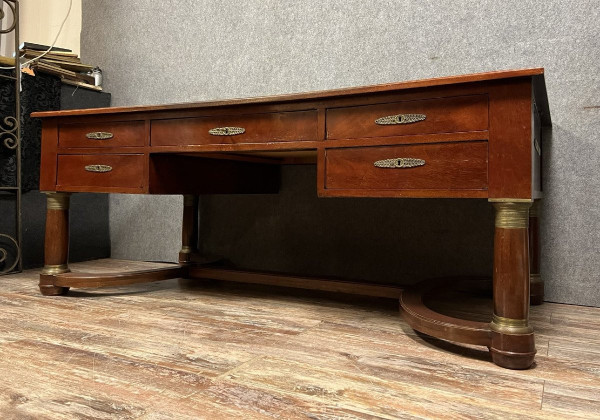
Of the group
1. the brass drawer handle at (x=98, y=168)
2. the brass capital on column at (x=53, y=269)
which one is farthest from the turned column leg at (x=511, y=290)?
the brass capital on column at (x=53, y=269)

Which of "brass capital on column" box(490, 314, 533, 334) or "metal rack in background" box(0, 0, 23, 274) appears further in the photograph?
"metal rack in background" box(0, 0, 23, 274)

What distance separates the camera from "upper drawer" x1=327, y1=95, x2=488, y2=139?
973 millimetres

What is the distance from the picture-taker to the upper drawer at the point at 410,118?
3.19ft

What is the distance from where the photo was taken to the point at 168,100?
7.06 ft

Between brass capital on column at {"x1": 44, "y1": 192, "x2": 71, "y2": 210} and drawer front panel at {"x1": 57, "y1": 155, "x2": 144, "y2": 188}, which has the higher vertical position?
drawer front panel at {"x1": 57, "y1": 155, "x2": 144, "y2": 188}

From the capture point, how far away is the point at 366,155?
1095 mm

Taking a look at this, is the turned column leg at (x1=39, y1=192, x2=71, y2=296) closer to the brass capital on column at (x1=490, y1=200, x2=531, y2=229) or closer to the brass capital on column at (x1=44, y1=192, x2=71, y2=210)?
the brass capital on column at (x1=44, y1=192, x2=71, y2=210)

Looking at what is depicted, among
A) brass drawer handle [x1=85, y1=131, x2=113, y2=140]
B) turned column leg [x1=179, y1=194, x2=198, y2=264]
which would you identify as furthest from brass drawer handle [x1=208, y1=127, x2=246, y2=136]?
turned column leg [x1=179, y1=194, x2=198, y2=264]

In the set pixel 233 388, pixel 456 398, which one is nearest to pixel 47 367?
pixel 233 388

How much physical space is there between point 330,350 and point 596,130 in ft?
3.38

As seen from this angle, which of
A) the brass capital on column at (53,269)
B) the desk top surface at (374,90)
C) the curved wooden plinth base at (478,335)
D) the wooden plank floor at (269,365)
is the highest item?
the desk top surface at (374,90)

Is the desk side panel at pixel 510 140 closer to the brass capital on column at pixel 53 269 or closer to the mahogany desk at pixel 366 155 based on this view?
the mahogany desk at pixel 366 155

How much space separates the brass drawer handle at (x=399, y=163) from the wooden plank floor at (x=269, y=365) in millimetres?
381

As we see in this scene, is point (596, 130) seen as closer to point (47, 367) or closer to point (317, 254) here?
point (317, 254)
